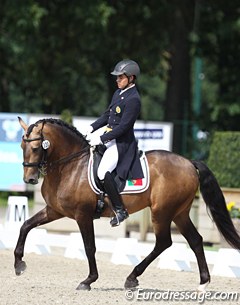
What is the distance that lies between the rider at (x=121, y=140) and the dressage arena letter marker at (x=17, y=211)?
4.08 metres

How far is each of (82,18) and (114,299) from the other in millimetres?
18100

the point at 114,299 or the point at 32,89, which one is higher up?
the point at 114,299

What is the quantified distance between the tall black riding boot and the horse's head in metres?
0.78

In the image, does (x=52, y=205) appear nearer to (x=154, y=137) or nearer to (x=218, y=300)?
(x=218, y=300)

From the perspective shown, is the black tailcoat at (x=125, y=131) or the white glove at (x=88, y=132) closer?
the black tailcoat at (x=125, y=131)

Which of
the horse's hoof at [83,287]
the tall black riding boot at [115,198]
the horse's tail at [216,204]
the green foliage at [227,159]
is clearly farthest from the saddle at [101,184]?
the green foliage at [227,159]

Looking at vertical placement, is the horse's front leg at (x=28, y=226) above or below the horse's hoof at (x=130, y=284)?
above

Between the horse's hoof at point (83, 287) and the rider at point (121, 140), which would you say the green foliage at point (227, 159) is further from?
the horse's hoof at point (83, 287)

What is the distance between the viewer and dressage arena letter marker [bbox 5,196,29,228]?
48.2ft

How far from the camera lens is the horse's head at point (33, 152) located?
10.6 metres

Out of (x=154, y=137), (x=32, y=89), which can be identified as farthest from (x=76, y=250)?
(x=32, y=89)

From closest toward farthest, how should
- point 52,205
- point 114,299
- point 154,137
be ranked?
point 114,299
point 52,205
point 154,137

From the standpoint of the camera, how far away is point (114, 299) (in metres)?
9.76

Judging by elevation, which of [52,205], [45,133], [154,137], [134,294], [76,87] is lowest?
[76,87]
